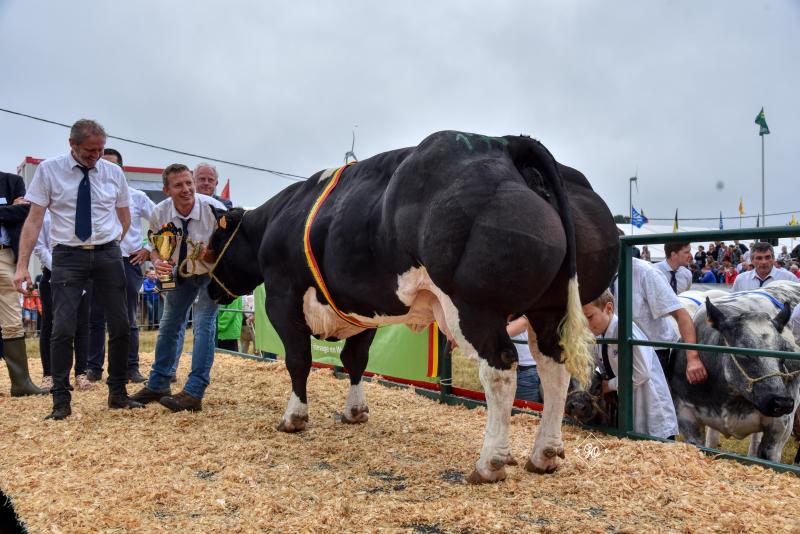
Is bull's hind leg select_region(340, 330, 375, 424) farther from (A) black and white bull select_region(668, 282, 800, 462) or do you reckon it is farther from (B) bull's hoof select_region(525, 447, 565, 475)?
(A) black and white bull select_region(668, 282, 800, 462)

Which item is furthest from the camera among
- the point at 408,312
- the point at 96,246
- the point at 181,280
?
the point at 181,280

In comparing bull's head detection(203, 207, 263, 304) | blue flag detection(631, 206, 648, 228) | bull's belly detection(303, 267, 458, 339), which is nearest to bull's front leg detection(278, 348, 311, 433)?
bull's belly detection(303, 267, 458, 339)

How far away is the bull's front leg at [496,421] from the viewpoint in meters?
3.04

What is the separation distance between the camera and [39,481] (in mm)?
3260

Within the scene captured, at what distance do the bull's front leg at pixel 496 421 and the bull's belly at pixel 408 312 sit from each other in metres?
0.33

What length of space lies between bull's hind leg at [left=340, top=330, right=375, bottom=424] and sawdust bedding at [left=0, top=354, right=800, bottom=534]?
0.49 feet

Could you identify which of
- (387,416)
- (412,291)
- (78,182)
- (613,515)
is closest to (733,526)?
(613,515)

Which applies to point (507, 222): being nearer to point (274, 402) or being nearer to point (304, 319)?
point (304, 319)

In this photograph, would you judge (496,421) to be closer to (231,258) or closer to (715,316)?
(715,316)

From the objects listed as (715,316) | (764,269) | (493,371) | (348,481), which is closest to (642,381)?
(715,316)

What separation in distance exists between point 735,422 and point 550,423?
1.68m

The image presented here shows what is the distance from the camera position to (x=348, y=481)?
3301 mm

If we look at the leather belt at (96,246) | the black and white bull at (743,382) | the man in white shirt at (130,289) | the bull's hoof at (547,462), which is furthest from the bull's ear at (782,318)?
the man in white shirt at (130,289)

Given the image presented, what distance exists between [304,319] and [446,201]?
1.82m
